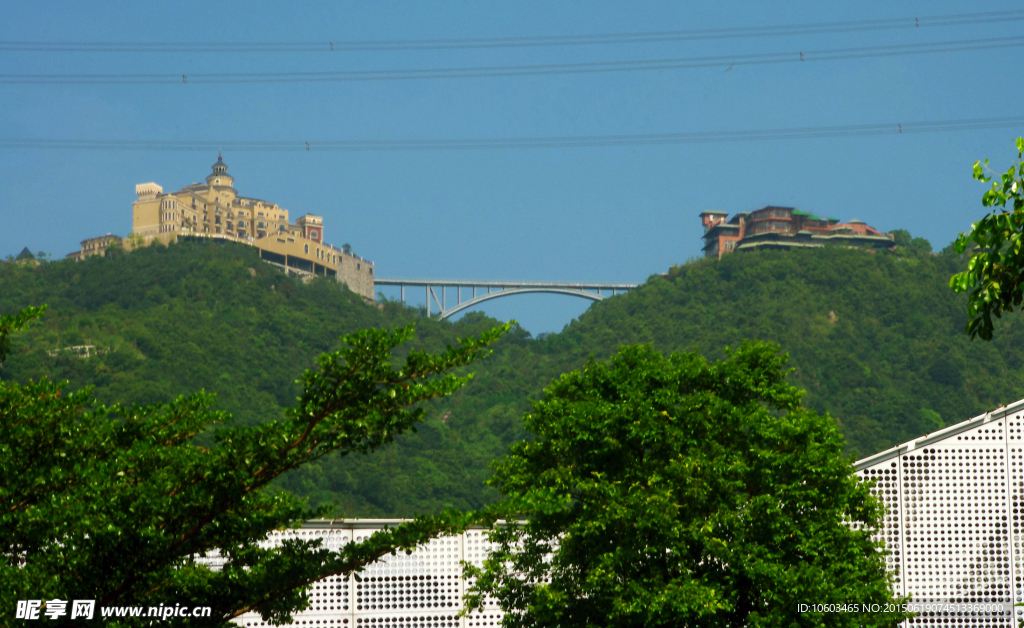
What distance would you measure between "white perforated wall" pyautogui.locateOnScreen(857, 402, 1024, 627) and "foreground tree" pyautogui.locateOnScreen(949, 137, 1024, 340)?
856 centimetres

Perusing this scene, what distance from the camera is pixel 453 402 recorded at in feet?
227

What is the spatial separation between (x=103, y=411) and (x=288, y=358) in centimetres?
5894

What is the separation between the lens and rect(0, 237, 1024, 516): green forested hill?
5475 centimetres

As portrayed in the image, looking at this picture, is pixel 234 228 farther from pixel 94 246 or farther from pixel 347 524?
pixel 347 524

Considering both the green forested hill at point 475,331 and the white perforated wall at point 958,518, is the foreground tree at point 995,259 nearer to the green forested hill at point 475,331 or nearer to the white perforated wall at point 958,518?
the white perforated wall at point 958,518

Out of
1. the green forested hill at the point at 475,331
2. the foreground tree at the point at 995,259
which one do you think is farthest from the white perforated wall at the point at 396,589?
the green forested hill at the point at 475,331

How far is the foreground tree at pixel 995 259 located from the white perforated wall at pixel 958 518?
8.56 m

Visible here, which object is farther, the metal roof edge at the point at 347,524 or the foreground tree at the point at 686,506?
the metal roof edge at the point at 347,524

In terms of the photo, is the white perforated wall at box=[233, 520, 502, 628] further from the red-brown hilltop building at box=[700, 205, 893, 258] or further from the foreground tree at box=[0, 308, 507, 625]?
the red-brown hilltop building at box=[700, 205, 893, 258]

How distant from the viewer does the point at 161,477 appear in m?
7.75

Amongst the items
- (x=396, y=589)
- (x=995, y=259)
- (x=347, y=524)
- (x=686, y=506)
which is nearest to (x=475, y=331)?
(x=396, y=589)

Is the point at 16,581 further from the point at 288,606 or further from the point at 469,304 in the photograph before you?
the point at 469,304

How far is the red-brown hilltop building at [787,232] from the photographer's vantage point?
90.8 metres

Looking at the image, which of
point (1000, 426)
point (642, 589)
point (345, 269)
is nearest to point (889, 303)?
point (345, 269)
